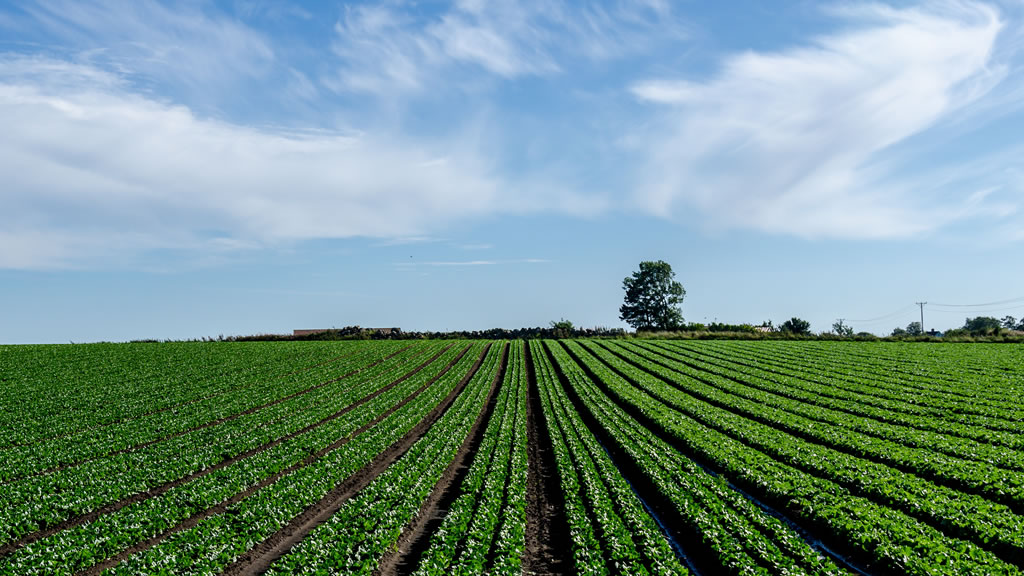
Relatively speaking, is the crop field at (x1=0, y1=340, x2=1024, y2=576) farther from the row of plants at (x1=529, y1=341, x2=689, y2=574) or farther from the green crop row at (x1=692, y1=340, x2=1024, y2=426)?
the green crop row at (x1=692, y1=340, x2=1024, y2=426)

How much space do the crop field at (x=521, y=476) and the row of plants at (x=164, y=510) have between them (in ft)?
0.23

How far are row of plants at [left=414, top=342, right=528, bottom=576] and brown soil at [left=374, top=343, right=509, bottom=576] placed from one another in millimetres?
387

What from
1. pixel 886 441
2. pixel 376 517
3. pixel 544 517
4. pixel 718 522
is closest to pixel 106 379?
pixel 376 517

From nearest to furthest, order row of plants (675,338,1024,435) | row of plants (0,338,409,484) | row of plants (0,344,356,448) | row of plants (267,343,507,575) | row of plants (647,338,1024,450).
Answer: row of plants (267,343,507,575) → row of plants (647,338,1024,450) → row of plants (0,338,409,484) → row of plants (675,338,1024,435) → row of plants (0,344,356,448)

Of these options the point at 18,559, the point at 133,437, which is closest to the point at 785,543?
the point at 18,559

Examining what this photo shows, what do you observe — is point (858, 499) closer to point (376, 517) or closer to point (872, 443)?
point (872, 443)

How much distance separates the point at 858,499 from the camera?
1455 centimetres

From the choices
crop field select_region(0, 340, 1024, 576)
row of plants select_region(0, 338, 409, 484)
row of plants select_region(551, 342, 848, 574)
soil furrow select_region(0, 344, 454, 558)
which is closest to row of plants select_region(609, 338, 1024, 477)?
crop field select_region(0, 340, 1024, 576)

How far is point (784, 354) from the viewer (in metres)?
55.5

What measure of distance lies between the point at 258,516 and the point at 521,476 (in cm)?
793

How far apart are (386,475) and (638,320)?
99.1 metres

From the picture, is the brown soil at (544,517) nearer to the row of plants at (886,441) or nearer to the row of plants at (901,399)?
the row of plants at (886,441)

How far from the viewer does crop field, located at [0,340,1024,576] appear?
40.1 ft

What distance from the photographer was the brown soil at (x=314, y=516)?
498 inches
